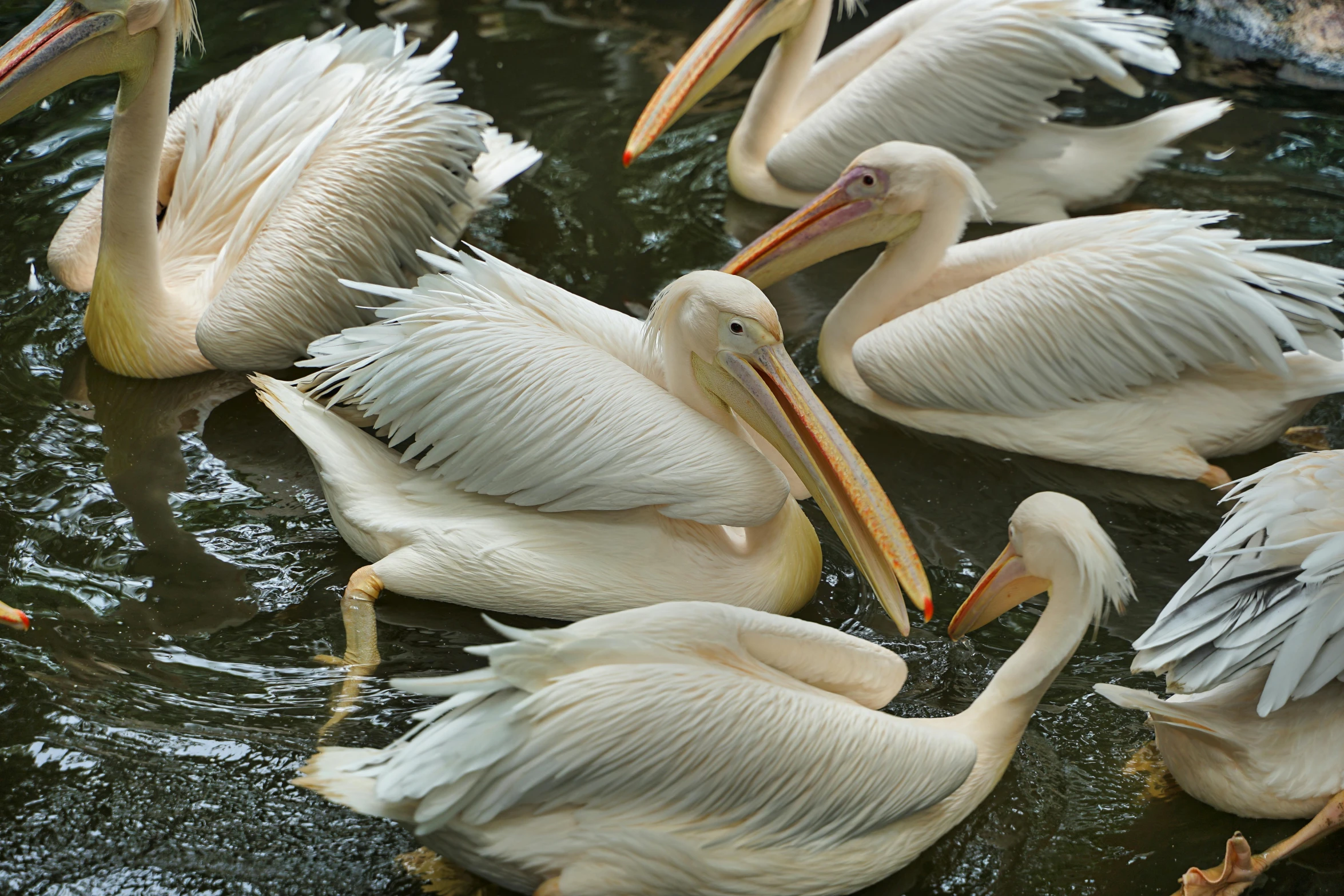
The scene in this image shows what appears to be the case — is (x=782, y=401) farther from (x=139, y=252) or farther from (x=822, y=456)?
(x=139, y=252)

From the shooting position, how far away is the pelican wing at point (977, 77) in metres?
4.94

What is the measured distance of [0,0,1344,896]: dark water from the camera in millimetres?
2787

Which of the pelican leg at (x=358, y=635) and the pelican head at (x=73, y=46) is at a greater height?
the pelican head at (x=73, y=46)

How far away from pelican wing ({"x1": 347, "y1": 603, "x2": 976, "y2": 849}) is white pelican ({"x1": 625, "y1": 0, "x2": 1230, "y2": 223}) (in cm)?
264

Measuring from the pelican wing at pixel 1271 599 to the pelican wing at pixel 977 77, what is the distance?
244cm

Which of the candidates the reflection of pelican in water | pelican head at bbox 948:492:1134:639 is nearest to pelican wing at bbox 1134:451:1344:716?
pelican head at bbox 948:492:1134:639

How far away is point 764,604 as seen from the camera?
10.9 feet

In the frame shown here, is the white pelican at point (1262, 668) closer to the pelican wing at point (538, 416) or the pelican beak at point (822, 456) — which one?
the pelican beak at point (822, 456)

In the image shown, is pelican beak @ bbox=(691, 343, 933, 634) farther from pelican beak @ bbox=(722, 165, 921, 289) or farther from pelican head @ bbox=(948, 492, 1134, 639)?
pelican beak @ bbox=(722, 165, 921, 289)

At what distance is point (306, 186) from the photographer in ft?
13.8

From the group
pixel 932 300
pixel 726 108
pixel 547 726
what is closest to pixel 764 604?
pixel 547 726

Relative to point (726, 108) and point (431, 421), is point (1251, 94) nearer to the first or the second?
point (726, 108)

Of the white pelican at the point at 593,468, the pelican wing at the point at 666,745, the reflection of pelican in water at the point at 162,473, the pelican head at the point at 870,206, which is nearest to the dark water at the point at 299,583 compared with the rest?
the reflection of pelican in water at the point at 162,473

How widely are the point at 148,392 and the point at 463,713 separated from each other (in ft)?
7.74
